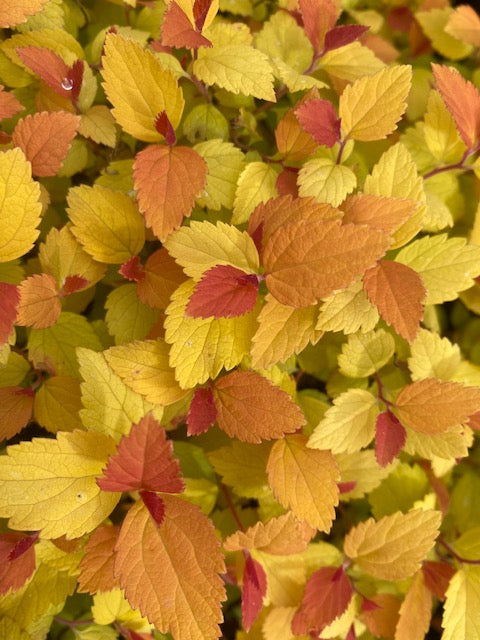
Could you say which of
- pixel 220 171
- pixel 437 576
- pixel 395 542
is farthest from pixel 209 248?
pixel 437 576

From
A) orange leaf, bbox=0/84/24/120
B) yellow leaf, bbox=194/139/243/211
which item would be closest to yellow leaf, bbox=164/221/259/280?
yellow leaf, bbox=194/139/243/211

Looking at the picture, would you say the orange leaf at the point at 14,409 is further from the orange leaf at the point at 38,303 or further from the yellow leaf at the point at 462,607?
the yellow leaf at the point at 462,607

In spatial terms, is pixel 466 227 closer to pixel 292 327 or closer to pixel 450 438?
pixel 450 438

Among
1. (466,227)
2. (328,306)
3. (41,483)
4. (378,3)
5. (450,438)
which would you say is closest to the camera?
(41,483)

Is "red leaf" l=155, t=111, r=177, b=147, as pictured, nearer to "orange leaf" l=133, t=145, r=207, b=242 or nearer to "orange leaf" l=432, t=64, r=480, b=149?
"orange leaf" l=133, t=145, r=207, b=242

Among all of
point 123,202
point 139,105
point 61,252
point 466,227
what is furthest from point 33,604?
point 466,227

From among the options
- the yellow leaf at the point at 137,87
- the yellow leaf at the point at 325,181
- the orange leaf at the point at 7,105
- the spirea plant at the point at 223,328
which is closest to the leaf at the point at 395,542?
the spirea plant at the point at 223,328
